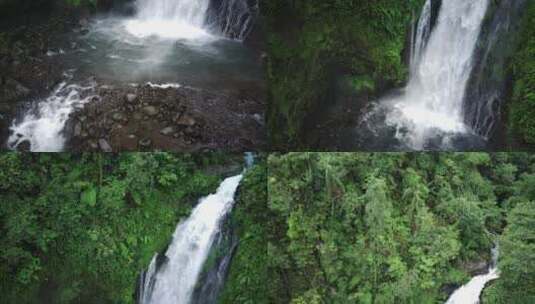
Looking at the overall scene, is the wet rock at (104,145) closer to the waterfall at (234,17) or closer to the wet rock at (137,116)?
the wet rock at (137,116)

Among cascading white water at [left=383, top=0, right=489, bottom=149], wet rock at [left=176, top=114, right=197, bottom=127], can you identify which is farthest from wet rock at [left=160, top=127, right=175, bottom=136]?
cascading white water at [left=383, top=0, right=489, bottom=149]

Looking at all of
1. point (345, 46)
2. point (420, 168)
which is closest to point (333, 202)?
point (420, 168)

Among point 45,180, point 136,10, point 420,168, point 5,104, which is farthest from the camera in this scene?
point 420,168

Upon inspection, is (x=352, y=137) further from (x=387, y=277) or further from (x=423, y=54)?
(x=387, y=277)

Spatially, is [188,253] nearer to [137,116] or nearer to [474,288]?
[137,116]

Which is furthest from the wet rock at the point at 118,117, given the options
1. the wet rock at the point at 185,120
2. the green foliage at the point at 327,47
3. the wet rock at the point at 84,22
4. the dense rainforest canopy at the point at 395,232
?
the dense rainforest canopy at the point at 395,232

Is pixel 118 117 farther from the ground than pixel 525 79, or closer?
closer

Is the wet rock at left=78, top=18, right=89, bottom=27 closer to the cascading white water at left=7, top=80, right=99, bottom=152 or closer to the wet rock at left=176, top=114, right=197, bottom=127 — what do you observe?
the cascading white water at left=7, top=80, right=99, bottom=152

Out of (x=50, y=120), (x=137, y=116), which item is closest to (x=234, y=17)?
(x=137, y=116)
